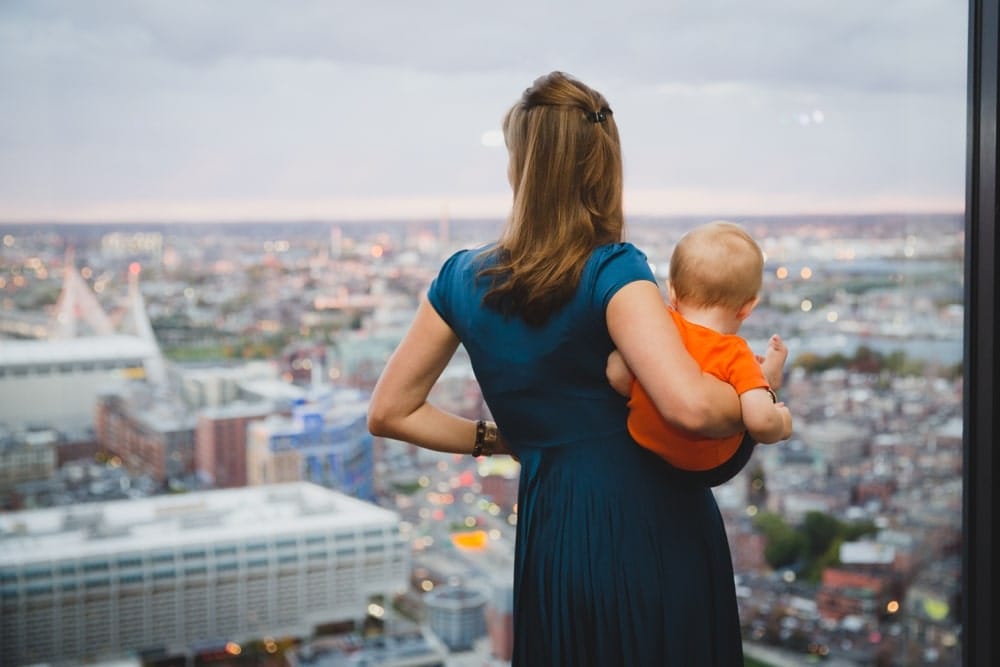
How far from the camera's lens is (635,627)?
129 centimetres

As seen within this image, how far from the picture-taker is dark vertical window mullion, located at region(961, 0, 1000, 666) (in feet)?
6.47

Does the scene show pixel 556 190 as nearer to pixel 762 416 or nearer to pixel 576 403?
pixel 576 403

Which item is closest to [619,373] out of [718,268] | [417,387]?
[718,268]

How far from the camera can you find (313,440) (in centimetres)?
246

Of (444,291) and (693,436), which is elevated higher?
(444,291)

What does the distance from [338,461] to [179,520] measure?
0.40 metres

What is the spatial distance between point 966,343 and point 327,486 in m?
1.48

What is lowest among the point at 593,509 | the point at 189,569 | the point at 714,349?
the point at 189,569

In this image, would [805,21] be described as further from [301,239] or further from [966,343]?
[301,239]

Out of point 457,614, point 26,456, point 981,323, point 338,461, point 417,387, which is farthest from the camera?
point 457,614

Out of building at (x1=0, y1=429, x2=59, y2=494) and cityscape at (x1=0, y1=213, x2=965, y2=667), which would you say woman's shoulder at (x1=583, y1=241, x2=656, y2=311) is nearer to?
cityscape at (x1=0, y1=213, x2=965, y2=667)

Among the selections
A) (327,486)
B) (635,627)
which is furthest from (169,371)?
(635,627)

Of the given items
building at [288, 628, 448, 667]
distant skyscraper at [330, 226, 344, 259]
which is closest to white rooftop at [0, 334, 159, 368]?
distant skyscraper at [330, 226, 344, 259]

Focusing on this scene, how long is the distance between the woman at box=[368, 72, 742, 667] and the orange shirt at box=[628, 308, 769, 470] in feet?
0.10
